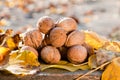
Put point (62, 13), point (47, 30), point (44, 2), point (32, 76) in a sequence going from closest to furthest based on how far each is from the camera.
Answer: point (32, 76) → point (47, 30) → point (62, 13) → point (44, 2)

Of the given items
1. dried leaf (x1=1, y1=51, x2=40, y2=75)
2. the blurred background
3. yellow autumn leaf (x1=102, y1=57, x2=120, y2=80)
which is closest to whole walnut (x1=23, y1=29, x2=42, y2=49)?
dried leaf (x1=1, y1=51, x2=40, y2=75)

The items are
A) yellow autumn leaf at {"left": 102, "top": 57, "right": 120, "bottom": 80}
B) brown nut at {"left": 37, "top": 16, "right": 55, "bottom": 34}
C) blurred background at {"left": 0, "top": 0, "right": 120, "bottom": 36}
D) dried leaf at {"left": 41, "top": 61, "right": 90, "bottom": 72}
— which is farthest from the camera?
blurred background at {"left": 0, "top": 0, "right": 120, "bottom": 36}

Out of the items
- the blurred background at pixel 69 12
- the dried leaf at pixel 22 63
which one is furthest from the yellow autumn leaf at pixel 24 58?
the blurred background at pixel 69 12

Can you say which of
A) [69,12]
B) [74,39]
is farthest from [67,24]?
[69,12]

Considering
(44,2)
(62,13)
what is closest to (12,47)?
(62,13)

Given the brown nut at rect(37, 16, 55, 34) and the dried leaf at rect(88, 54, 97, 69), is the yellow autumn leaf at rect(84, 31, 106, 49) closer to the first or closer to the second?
the dried leaf at rect(88, 54, 97, 69)

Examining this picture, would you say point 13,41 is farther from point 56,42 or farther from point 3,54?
point 56,42

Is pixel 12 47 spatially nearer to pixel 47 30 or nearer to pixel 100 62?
pixel 47 30

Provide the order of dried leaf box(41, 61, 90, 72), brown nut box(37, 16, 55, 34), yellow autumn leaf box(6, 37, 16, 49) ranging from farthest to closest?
yellow autumn leaf box(6, 37, 16, 49) → brown nut box(37, 16, 55, 34) → dried leaf box(41, 61, 90, 72)

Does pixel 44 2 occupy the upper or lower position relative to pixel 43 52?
lower
